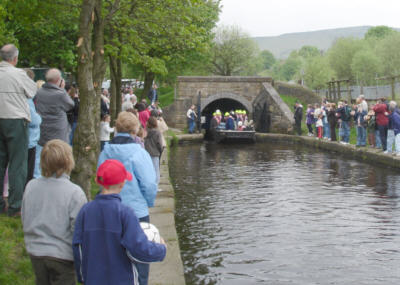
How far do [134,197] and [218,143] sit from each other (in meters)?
22.4

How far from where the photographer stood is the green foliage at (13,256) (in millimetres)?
4574

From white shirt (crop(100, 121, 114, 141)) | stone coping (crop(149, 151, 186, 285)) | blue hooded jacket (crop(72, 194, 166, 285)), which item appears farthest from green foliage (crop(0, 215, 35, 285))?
white shirt (crop(100, 121, 114, 141))

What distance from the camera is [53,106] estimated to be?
648 centimetres

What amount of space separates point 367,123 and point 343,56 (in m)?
56.2

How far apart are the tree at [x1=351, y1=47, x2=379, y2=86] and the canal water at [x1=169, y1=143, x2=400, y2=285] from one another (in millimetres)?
51073

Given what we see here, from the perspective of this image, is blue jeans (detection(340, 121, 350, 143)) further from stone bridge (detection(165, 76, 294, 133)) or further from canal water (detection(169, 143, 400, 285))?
stone bridge (detection(165, 76, 294, 133))

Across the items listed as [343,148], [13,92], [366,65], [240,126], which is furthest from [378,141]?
[366,65]

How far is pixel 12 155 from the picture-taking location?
558 cm

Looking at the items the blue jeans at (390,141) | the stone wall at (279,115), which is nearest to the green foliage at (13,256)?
the blue jeans at (390,141)

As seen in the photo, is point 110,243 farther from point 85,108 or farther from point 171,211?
point 171,211

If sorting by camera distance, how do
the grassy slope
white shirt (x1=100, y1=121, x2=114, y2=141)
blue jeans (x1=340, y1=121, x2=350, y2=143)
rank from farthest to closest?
1. blue jeans (x1=340, y1=121, x2=350, y2=143)
2. white shirt (x1=100, y1=121, x2=114, y2=141)
3. the grassy slope

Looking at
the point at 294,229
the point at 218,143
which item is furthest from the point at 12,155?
the point at 218,143

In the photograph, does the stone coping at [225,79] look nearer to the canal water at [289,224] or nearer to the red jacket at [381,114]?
the red jacket at [381,114]

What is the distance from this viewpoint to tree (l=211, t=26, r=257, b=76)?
50125 millimetres
